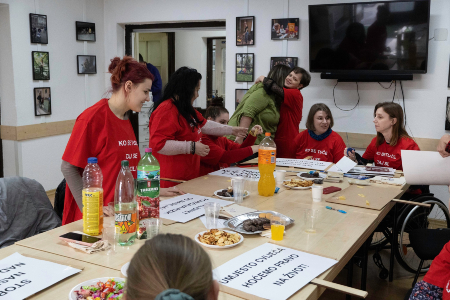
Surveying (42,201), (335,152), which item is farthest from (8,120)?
(335,152)

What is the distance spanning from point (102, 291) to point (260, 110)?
2498mm

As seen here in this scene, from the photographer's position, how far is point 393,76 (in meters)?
4.25

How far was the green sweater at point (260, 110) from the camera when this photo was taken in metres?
3.45

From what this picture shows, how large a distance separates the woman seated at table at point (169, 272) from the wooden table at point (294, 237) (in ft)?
1.36

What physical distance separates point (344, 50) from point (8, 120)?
12.4 feet

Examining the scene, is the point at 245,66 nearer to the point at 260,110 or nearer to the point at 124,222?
the point at 260,110

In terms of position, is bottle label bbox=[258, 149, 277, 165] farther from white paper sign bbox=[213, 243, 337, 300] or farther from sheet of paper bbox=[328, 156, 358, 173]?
sheet of paper bbox=[328, 156, 358, 173]

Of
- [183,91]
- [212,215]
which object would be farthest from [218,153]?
[212,215]

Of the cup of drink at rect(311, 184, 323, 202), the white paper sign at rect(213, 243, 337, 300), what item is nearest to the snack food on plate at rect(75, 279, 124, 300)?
the white paper sign at rect(213, 243, 337, 300)

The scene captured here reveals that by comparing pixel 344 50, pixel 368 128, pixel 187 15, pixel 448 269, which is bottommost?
pixel 448 269

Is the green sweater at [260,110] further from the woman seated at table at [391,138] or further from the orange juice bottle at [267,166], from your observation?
the orange juice bottle at [267,166]

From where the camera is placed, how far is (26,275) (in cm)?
126

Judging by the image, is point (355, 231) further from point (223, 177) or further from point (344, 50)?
point (344, 50)

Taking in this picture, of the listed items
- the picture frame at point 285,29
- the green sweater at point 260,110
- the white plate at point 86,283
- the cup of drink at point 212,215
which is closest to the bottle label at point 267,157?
the cup of drink at point 212,215
